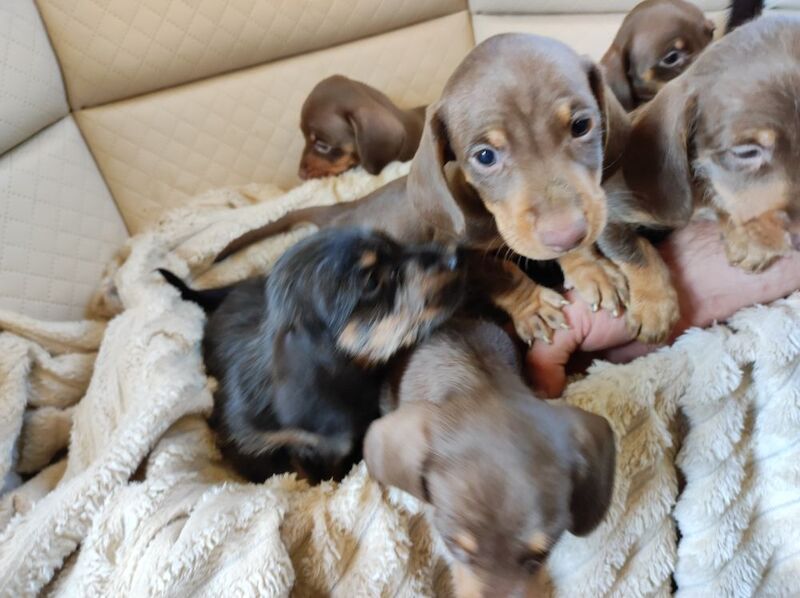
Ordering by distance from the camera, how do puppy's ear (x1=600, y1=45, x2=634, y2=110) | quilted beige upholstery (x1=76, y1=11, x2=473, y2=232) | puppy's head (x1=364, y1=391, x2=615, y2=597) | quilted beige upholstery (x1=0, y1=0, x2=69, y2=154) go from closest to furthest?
puppy's head (x1=364, y1=391, x2=615, y2=597)
quilted beige upholstery (x1=0, y1=0, x2=69, y2=154)
puppy's ear (x1=600, y1=45, x2=634, y2=110)
quilted beige upholstery (x1=76, y1=11, x2=473, y2=232)

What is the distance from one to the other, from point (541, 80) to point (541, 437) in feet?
2.27

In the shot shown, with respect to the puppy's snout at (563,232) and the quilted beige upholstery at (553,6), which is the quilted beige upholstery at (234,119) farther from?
the puppy's snout at (563,232)

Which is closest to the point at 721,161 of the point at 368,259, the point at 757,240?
the point at 757,240

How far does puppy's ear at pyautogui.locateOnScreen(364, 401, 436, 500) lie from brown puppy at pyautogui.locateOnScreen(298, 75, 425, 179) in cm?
133

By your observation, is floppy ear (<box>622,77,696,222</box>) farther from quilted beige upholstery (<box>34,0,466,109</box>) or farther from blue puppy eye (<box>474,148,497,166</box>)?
quilted beige upholstery (<box>34,0,466,109</box>)

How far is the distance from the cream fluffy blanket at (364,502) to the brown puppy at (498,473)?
0.15m

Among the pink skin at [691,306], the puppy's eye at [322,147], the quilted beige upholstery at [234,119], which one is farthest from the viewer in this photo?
the puppy's eye at [322,147]

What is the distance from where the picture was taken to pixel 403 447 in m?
1.14

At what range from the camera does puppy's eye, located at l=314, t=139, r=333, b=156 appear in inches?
95.5

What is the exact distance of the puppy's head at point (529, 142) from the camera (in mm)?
1303

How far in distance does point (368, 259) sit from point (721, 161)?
69 centimetres

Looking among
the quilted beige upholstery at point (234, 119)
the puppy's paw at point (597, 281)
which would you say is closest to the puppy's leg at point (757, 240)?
the puppy's paw at point (597, 281)

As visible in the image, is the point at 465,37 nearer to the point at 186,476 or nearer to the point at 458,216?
the point at 458,216

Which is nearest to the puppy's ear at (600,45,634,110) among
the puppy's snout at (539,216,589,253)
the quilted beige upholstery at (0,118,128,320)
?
the puppy's snout at (539,216,589,253)
